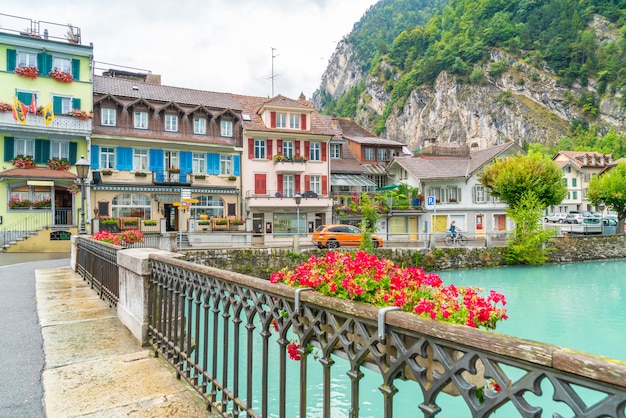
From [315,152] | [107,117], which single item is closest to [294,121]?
[315,152]

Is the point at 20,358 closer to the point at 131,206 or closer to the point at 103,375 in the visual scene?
the point at 103,375

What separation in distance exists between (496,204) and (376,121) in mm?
76592

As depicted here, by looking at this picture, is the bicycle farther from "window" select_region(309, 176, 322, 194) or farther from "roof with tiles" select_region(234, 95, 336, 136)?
"roof with tiles" select_region(234, 95, 336, 136)

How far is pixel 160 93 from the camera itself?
109 feet

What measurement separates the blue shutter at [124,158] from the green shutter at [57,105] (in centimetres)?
433

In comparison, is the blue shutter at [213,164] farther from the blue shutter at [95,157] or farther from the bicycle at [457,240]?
the bicycle at [457,240]

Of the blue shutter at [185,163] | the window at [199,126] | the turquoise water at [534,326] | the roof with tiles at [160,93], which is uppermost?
the roof with tiles at [160,93]

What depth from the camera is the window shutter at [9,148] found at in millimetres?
26156

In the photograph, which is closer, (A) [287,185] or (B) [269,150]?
(B) [269,150]

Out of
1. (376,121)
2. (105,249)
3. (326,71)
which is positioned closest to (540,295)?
(105,249)

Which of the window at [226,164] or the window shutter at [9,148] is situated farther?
the window at [226,164]

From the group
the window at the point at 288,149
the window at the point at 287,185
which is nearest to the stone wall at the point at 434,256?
the window at the point at 287,185

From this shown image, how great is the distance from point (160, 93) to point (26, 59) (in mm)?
8930

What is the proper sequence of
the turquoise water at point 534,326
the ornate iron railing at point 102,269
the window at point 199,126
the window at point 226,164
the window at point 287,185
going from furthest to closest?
the window at point 287,185 → the window at point 226,164 → the window at point 199,126 → the turquoise water at point 534,326 → the ornate iron railing at point 102,269
